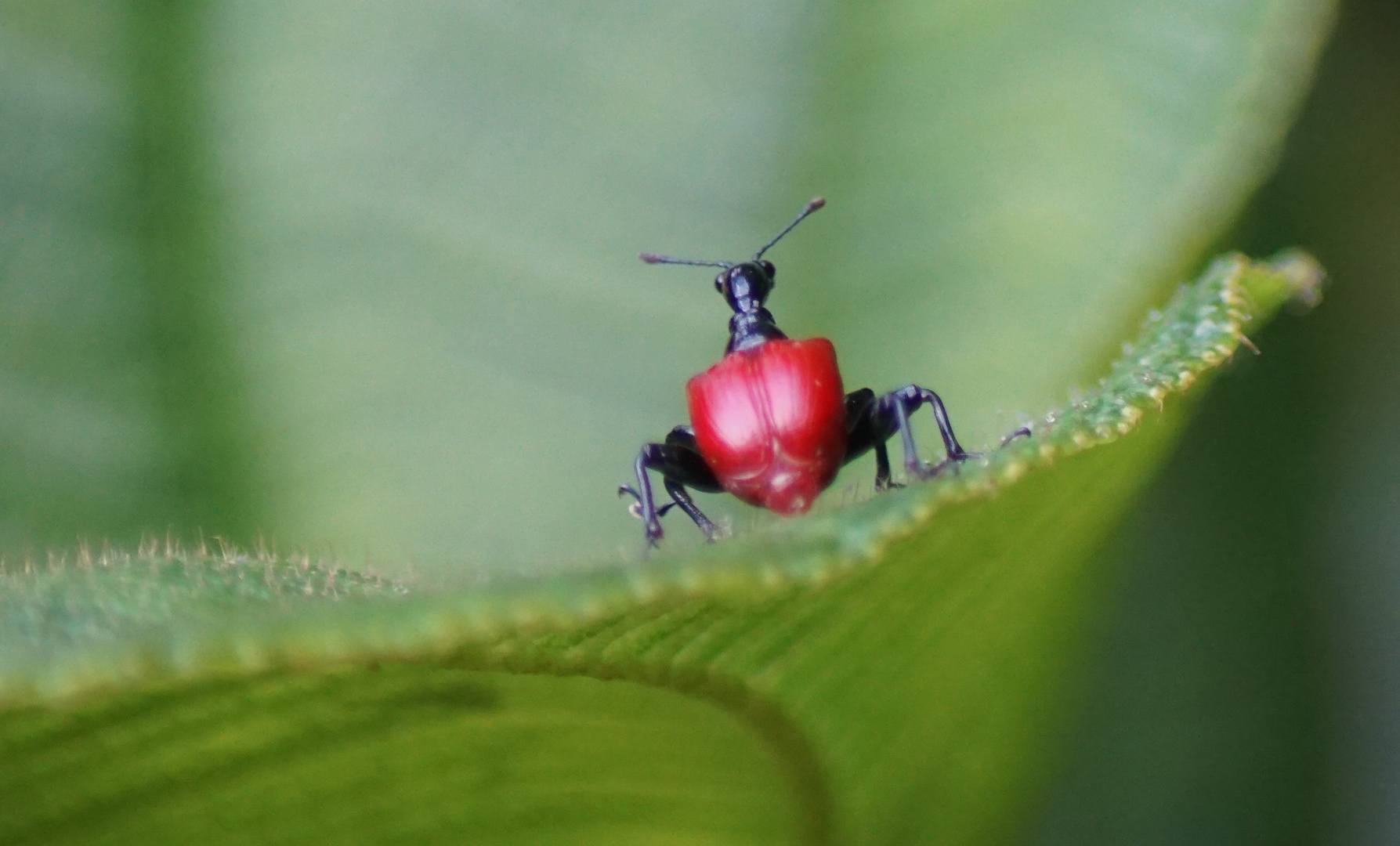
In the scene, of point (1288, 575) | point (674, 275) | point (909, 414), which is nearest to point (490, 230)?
point (674, 275)

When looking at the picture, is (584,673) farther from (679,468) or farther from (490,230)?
(490,230)

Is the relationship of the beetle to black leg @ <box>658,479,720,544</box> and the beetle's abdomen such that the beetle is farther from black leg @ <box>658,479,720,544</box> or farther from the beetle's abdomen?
black leg @ <box>658,479,720,544</box>

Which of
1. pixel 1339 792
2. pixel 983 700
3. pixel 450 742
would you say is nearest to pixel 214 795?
pixel 450 742

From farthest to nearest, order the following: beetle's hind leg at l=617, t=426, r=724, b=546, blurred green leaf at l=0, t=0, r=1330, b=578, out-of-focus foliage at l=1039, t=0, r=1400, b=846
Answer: blurred green leaf at l=0, t=0, r=1330, b=578 → out-of-focus foliage at l=1039, t=0, r=1400, b=846 → beetle's hind leg at l=617, t=426, r=724, b=546

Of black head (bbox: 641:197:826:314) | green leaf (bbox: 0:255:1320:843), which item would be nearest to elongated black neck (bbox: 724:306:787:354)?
black head (bbox: 641:197:826:314)

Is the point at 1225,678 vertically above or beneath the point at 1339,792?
above

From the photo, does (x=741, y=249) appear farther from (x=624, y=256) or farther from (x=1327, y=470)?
(x=1327, y=470)
